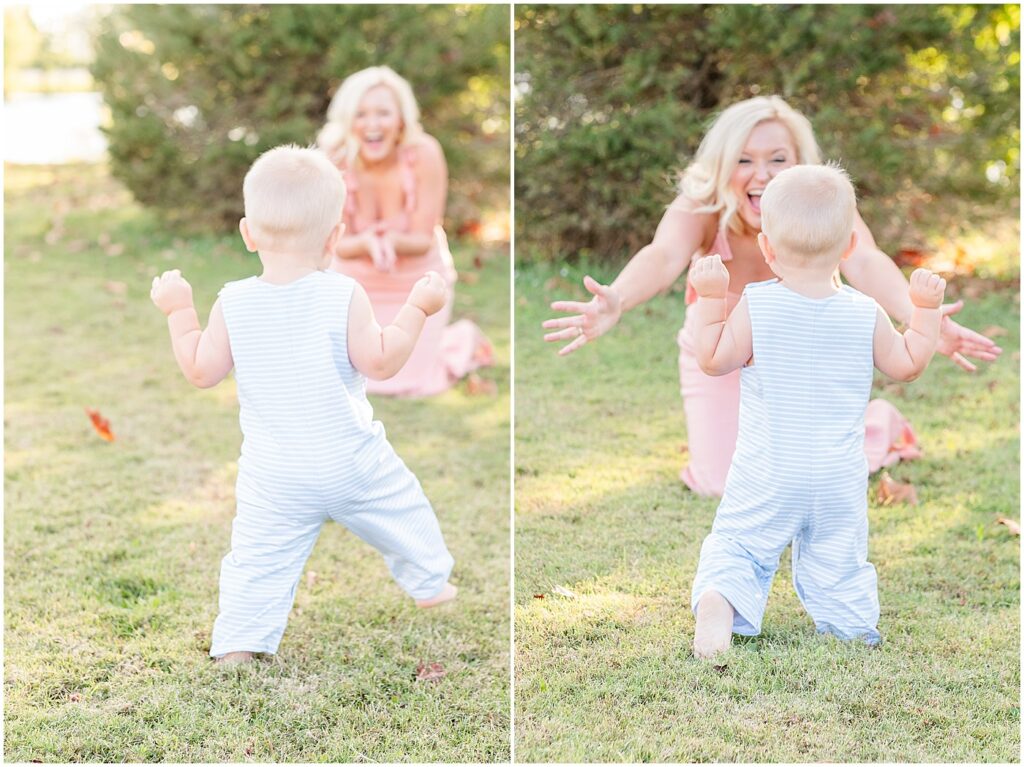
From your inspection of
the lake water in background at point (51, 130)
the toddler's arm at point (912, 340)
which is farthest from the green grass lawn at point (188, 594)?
the lake water in background at point (51, 130)

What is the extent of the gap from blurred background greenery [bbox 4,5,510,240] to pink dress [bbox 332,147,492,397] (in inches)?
118

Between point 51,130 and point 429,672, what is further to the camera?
point 51,130

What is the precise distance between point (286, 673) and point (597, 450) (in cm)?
182

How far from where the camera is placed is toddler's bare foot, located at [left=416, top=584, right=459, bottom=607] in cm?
312

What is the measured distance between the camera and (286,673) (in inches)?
113

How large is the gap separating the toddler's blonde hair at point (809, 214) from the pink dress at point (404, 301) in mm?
2853

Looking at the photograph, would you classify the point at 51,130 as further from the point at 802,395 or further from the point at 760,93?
the point at 802,395

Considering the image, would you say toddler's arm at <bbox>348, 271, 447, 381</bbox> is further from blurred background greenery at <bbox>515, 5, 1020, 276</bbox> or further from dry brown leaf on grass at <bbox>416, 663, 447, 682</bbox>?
blurred background greenery at <bbox>515, 5, 1020, 276</bbox>

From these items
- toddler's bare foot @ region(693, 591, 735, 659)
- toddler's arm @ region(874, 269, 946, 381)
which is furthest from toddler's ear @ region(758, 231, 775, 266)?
toddler's bare foot @ region(693, 591, 735, 659)

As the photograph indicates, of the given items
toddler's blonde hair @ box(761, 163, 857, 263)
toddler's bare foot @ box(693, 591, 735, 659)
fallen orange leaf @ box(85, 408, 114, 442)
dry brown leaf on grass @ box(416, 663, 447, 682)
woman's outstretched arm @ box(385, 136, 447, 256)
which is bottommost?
fallen orange leaf @ box(85, 408, 114, 442)

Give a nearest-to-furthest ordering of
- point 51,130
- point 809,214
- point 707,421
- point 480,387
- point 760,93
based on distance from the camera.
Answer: point 809,214, point 707,421, point 480,387, point 760,93, point 51,130

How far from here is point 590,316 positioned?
2.96 meters

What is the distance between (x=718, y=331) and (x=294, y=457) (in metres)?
1.06

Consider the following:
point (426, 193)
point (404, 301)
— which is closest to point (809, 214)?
point (404, 301)
